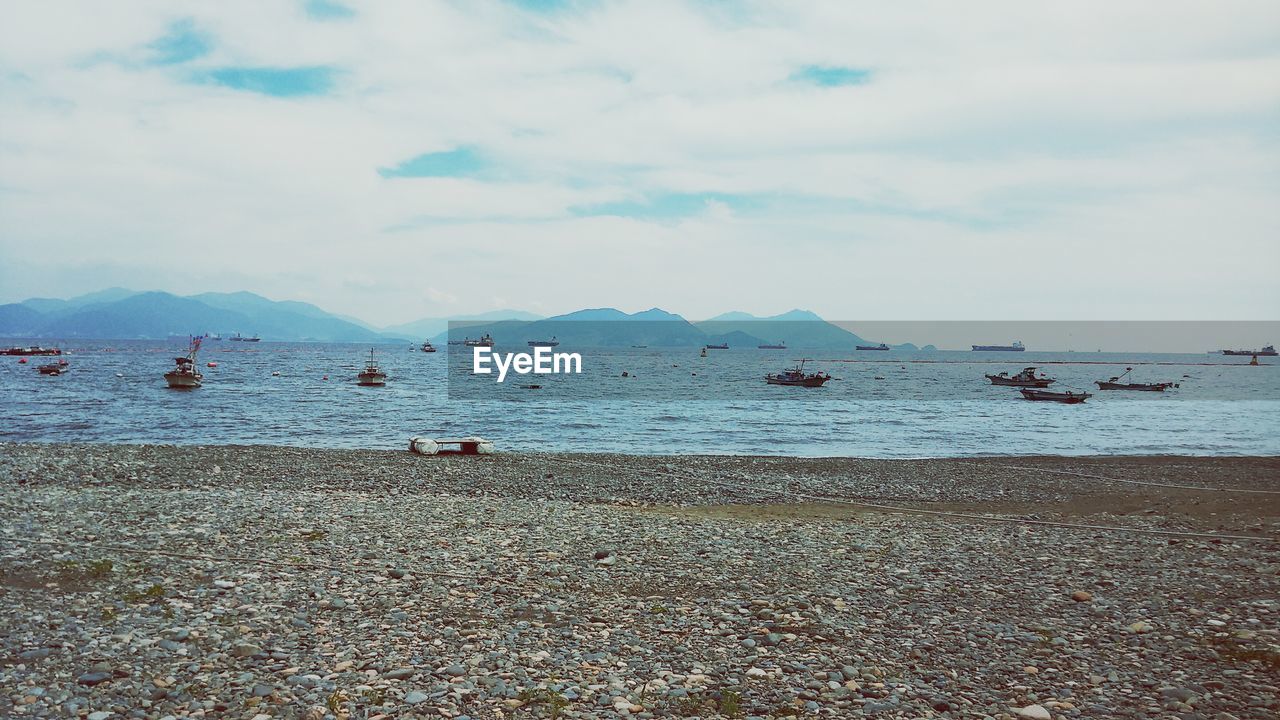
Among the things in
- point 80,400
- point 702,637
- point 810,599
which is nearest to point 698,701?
point 702,637

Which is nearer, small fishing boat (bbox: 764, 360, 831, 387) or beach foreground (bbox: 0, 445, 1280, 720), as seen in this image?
beach foreground (bbox: 0, 445, 1280, 720)

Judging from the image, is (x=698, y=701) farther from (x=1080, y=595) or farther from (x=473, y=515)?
(x=473, y=515)

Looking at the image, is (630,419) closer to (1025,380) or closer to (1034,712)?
(1034,712)

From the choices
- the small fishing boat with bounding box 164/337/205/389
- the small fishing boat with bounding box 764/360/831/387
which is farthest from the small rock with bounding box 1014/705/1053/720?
the small fishing boat with bounding box 764/360/831/387

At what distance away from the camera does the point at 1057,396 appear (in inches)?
3634

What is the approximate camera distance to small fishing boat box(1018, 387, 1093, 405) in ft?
290

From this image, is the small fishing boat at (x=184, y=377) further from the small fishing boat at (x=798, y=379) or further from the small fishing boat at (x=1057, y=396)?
the small fishing boat at (x=1057, y=396)

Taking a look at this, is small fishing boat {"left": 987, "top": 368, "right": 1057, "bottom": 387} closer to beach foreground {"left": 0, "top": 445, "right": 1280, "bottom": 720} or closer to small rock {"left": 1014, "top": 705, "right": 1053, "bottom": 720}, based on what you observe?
beach foreground {"left": 0, "top": 445, "right": 1280, "bottom": 720}

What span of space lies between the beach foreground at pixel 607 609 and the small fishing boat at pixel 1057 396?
7331 centimetres

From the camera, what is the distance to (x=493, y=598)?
12141mm

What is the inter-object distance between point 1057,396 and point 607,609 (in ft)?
312

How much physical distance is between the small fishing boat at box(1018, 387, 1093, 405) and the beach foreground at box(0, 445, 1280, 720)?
7331 centimetres

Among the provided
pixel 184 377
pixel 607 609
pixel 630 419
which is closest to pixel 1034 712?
pixel 607 609

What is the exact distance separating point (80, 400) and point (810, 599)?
78.1 metres
